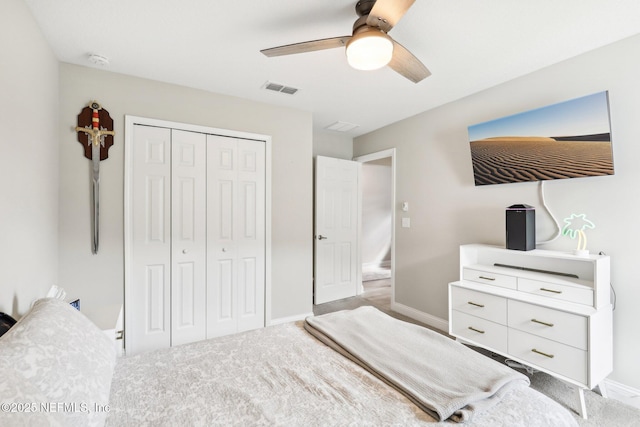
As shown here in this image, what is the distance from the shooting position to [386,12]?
1.44m

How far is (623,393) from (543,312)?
0.76 metres

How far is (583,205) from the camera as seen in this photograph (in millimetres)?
2182

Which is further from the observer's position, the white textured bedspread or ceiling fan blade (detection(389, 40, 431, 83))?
ceiling fan blade (detection(389, 40, 431, 83))

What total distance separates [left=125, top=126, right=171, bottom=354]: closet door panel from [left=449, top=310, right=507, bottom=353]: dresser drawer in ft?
8.47

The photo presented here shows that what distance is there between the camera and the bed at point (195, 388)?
77 centimetres

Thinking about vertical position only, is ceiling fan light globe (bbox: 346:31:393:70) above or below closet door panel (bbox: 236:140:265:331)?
above

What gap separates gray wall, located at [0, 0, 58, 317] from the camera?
4.57 ft

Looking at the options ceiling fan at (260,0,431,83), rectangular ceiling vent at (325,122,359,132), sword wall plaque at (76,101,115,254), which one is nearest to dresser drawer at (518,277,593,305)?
ceiling fan at (260,0,431,83)

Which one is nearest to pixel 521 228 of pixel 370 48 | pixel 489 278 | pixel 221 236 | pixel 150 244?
pixel 489 278

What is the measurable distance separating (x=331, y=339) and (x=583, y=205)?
2.13m

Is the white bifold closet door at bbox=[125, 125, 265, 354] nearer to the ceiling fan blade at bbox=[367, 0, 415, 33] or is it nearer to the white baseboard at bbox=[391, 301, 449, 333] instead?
the white baseboard at bbox=[391, 301, 449, 333]

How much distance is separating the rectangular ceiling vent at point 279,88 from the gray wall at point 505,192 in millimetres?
1560

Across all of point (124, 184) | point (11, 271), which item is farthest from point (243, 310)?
point (11, 271)

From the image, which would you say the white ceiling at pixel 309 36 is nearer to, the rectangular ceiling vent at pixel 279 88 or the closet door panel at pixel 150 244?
the rectangular ceiling vent at pixel 279 88
